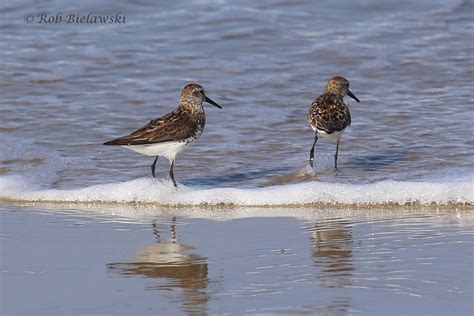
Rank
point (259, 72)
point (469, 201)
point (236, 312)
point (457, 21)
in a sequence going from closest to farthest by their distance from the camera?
point (236, 312)
point (469, 201)
point (259, 72)
point (457, 21)

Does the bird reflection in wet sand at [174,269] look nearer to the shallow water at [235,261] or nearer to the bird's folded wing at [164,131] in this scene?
the shallow water at [235,261]

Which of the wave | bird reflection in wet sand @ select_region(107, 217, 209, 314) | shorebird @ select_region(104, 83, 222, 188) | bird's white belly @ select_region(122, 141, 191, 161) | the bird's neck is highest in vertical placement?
the bird's neck

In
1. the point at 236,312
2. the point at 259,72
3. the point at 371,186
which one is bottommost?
the point at 236,312

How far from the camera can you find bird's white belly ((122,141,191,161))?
10.5 meters

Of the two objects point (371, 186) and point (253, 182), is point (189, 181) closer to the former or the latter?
point (253, 182)

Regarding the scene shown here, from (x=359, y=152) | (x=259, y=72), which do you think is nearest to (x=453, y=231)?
(x=359, y=152)

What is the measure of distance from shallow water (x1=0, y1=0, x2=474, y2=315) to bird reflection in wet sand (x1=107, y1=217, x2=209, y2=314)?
2 centimetres

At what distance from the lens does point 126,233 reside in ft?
28.8

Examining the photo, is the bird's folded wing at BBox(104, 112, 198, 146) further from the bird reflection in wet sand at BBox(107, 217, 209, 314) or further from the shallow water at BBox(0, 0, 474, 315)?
the bird reflection in wet sand at BBox(107, 217, 209, 314)

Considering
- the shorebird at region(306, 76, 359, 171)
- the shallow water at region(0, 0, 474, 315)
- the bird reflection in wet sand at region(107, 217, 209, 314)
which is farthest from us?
the shorebird at region(306, 76, 359, 171)

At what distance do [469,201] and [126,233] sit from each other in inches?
117

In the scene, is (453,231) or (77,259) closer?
(77,259)

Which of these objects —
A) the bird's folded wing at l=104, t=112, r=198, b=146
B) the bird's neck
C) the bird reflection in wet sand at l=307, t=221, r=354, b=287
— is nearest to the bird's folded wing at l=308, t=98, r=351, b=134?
the bird's neck

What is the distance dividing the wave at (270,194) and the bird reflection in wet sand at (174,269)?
1.37 meters
